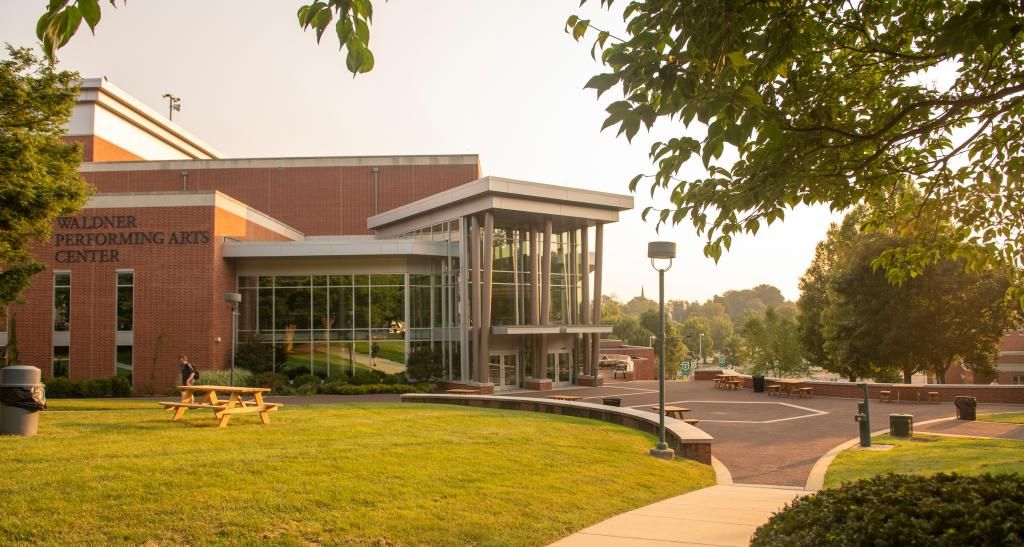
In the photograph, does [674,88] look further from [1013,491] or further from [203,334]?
[203,334]

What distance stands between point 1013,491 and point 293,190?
52563 millimetres

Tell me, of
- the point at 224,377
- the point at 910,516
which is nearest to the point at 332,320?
the point at 224,377

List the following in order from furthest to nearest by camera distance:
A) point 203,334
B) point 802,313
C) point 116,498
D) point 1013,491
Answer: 1. point 802,313
2. point 203,334
3. point 116,498
4. point 1013,491

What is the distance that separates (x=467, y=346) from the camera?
118 ft

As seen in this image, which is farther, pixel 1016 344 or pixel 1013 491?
pixel 1016 344

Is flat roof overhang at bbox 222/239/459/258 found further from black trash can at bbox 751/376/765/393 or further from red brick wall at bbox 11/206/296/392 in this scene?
black trash can at bbox 751/376/765/393

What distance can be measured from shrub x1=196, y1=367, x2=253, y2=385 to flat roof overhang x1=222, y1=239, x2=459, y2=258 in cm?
556

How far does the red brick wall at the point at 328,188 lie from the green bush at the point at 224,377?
21.7m

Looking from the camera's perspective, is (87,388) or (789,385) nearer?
(87,388)

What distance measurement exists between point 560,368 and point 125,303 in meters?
21.0

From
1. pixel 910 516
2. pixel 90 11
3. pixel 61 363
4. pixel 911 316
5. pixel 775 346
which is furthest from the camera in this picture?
pixel 775 346

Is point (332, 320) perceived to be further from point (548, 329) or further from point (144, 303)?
point (548, 329)

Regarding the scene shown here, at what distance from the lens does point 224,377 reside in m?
31.9

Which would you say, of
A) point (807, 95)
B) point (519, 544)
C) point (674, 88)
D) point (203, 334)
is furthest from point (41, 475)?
point (203, 334)
